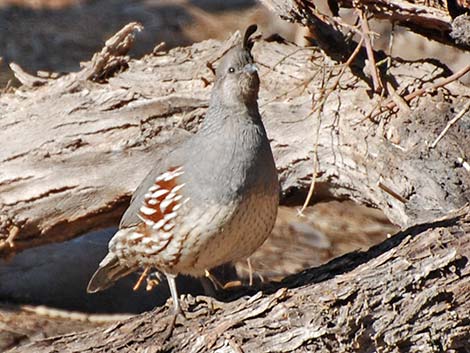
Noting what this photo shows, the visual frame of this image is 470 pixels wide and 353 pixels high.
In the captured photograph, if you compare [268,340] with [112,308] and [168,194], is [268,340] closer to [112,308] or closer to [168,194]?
[168,194]

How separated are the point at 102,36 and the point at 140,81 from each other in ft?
6.09

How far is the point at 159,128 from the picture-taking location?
521 cm

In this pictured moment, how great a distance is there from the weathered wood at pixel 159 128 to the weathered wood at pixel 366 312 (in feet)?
2.44

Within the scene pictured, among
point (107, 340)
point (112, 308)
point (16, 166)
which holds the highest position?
point (16, 166)

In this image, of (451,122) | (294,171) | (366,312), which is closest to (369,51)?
(451,122)

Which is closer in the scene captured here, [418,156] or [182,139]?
[418,156]

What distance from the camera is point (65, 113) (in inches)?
208

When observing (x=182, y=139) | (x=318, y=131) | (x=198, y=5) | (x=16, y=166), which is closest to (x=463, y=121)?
(x=318, y=131)

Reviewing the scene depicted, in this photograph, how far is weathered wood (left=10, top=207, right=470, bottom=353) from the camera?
3.86m

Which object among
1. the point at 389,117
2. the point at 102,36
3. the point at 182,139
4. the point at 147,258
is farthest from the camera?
the point at 102,36

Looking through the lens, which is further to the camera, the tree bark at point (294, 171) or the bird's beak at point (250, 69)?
the bird's beak at point (250, 69)

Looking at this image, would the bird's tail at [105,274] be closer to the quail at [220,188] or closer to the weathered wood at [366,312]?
the quail at [220,188]

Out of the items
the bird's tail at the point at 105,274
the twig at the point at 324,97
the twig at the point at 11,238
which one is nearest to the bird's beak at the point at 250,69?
the twig at the point at 324,97

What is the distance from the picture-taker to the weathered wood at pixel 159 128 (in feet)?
16.0
